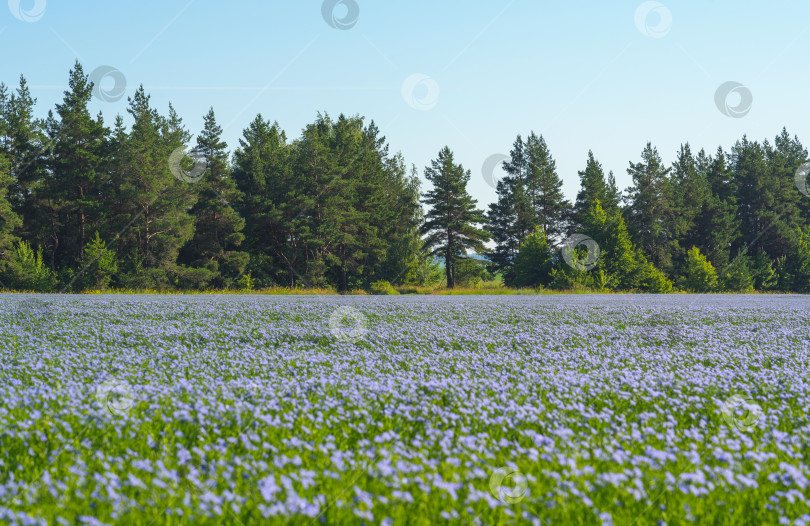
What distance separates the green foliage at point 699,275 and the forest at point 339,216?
0.19 metres

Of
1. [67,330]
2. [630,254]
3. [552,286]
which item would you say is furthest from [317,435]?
[630,254]

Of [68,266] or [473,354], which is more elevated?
[68,266]

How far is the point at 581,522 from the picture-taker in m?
3.65

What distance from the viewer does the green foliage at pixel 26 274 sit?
130 ft

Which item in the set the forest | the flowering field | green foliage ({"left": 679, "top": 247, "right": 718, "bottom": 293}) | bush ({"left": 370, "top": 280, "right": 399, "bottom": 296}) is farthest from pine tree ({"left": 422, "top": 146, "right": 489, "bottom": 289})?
the flowering field

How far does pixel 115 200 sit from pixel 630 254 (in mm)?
49662

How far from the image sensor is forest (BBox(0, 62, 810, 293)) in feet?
149

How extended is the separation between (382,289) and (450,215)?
15625 mm

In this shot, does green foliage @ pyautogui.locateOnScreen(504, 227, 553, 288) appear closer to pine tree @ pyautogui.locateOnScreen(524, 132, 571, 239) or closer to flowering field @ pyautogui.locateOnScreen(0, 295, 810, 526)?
pine tree @ pyautogui.locateOnScreen(524, 132, 571, 239)

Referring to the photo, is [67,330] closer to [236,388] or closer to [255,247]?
[236,388]

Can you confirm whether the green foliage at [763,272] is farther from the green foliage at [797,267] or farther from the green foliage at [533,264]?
the green foliage at [533,264]

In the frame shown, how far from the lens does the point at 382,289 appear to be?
1902 inches

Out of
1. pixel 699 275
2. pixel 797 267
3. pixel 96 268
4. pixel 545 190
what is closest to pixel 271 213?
pixel 96 268

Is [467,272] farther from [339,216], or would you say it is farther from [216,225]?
[216,225]
